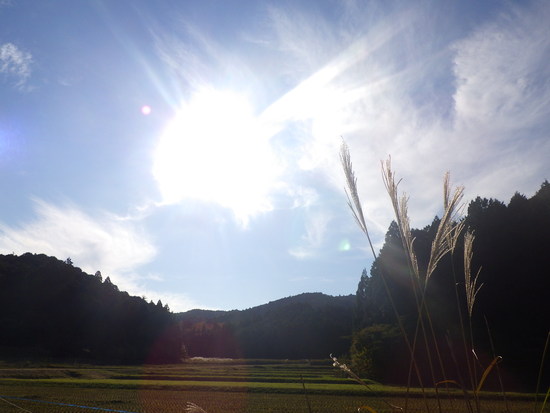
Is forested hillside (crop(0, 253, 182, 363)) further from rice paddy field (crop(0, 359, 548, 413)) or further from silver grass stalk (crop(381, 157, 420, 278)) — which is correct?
silver grass stalk (crop(381, 157, 420, 278))

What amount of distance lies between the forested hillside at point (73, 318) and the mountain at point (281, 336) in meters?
8.72

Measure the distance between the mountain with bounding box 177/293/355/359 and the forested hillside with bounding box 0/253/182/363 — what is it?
8719 mm

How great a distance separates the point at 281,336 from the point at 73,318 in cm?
3587

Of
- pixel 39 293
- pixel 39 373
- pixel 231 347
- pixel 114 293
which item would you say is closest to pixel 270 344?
pixel 231 347

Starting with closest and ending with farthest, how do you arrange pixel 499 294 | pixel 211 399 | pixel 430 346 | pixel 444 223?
pixel 444 223 → pixel 211 399 → pixel 430 346 → pixel 499 294

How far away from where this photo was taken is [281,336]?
7581 centimetres

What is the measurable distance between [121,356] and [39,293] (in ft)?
60.9

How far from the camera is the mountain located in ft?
230

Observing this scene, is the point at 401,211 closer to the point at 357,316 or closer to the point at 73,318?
the point at 357,316

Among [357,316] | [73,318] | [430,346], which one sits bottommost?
[430,346]

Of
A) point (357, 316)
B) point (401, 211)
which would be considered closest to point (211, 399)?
point (401, 211)

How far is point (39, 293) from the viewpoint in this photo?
75125 mm

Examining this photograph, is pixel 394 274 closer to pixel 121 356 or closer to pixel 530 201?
pixel 530 201

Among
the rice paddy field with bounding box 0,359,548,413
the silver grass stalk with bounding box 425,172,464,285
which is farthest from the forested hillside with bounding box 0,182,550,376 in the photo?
the silver grass stalk with bounding box 425,172,464,285
